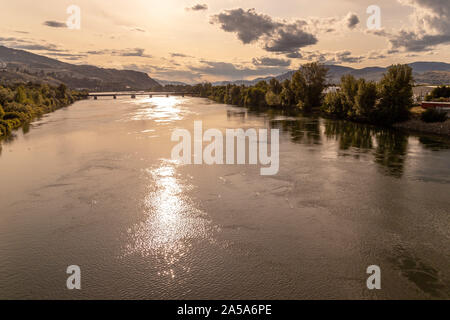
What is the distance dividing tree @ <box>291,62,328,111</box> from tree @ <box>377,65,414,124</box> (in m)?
31.6

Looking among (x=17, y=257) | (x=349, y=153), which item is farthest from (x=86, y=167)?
(x=349, y=153)

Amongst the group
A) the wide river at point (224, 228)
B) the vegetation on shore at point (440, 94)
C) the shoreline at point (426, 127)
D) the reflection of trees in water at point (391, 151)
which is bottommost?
the wide river at point (224, 228)

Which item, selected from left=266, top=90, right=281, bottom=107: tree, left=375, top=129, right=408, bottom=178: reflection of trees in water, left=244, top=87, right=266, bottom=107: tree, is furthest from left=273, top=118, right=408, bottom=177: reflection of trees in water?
left=244, top=87, right=266, bottom=107: tree

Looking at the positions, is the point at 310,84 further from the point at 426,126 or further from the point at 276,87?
the point at 426,126

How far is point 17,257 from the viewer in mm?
14875

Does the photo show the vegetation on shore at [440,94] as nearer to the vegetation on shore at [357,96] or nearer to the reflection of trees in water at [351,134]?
the vegetation on shore at [357,96]

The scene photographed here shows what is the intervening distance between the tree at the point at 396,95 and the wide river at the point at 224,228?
27.0 m

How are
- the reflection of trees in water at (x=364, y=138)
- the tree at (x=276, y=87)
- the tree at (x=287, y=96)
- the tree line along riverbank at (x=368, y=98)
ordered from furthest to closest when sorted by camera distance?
the tree at (x=276, y=87) < the tree at (x=287, y=96) < the tree line along riverbank at (x=368, y=98) < the reflection of trees in water at (x=364, y=138)

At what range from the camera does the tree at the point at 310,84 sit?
90000 mm

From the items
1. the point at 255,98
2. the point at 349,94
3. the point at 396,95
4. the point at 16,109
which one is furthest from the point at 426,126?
the point at 16,109

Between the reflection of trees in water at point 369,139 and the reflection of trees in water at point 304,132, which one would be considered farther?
the reflection of trees in water at point 304,132

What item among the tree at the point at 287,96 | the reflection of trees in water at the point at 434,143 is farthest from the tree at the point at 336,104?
the reflection of trees in water at the point at 434,143

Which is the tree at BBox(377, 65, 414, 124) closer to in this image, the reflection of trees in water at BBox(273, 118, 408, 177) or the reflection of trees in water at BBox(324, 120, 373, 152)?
the reflection of trees in water at BBox(273, 118, 408, 177)
